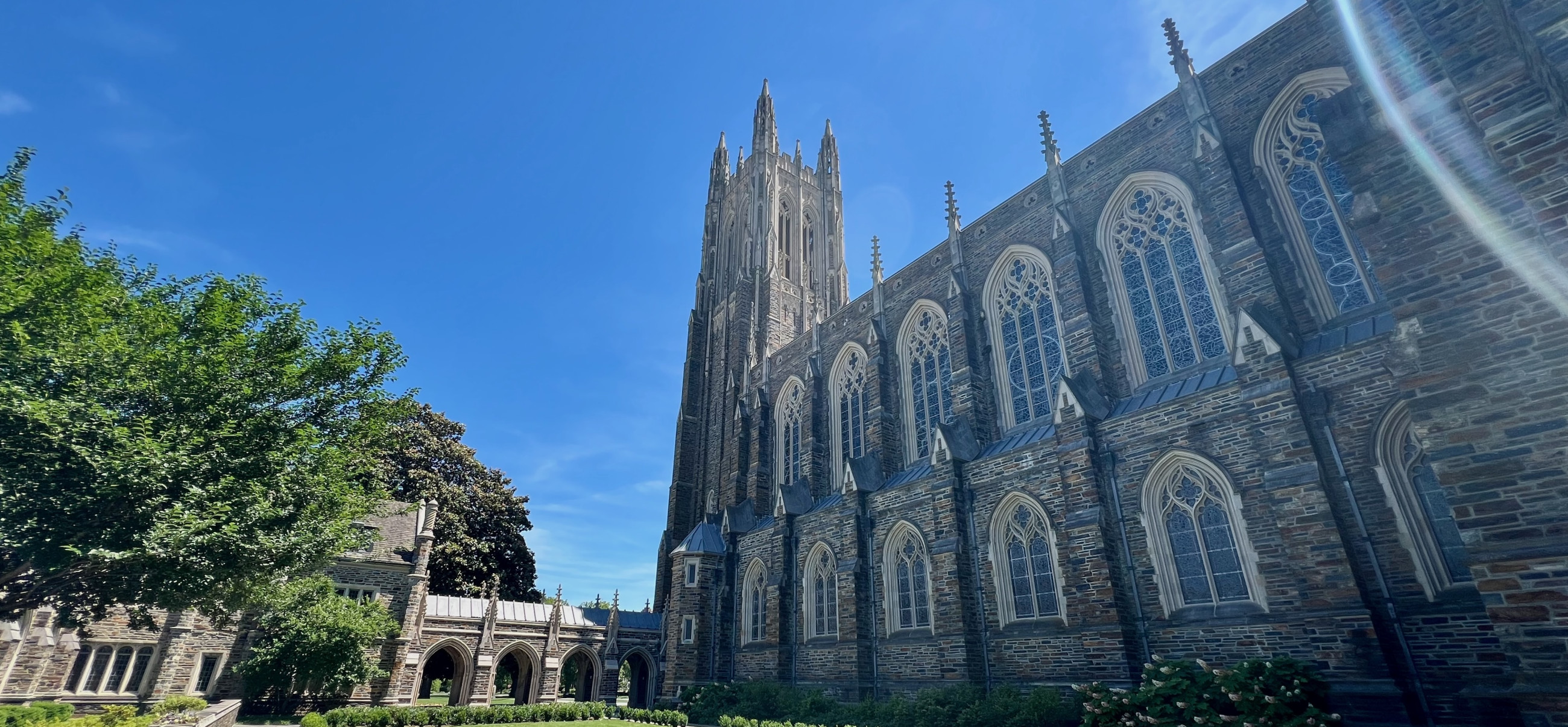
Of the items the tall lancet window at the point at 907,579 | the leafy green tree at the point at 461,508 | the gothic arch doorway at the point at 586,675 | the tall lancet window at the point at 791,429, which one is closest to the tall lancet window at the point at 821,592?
the tall lancet window at the point at 907,579

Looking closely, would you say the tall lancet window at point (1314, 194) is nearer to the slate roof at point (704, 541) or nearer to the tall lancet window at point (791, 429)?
the tall lancet window at point (791, 429)

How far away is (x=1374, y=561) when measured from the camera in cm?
1000

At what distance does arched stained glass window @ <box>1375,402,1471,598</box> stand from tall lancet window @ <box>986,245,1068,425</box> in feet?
22.2

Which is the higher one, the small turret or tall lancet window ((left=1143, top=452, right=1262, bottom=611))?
the small turret

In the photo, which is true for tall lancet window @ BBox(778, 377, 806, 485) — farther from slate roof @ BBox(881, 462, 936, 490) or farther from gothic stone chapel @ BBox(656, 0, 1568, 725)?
slate roof @ BBox(881, 462, 936, 490)

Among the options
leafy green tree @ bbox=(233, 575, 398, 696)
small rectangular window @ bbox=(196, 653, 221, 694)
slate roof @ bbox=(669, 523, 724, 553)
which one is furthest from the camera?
slate roof @ bbox=(669, 523, 724, 553)

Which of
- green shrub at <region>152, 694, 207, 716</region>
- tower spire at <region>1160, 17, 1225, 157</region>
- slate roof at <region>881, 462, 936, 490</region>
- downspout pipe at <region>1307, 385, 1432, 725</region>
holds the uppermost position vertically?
tower spire at <region>1160, 17, 1225, 157</region>

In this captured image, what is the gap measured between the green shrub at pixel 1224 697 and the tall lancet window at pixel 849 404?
41.9 ft

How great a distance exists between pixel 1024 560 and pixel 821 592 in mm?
7650

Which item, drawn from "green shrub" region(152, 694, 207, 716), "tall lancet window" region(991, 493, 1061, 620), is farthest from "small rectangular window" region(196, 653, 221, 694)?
"tall lancet window" region(991, 493, 1061, 620)

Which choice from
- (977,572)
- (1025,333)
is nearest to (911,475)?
(977,572)

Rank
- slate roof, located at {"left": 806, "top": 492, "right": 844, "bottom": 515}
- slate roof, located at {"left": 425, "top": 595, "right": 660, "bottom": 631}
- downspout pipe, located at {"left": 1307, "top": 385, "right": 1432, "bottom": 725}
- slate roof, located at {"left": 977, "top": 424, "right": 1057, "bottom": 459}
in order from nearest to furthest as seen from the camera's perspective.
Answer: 1. downspout pipe, located at {"left": 1307, "top": 385, "right": 1432, "bottom": 725}
2. slate roof, located at {"left": 977, "top": 424, "right": 1057, "bottom": 459}
3. slate roof, located at {"left": 806, "top": 492, "right": 844, "bottom": 515}
4. slate roof, located at {"left": 425, "top": 595, "right": 660, "bottom": 631}

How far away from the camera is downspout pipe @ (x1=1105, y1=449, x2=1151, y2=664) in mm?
12250

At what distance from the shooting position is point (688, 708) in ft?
73.4
